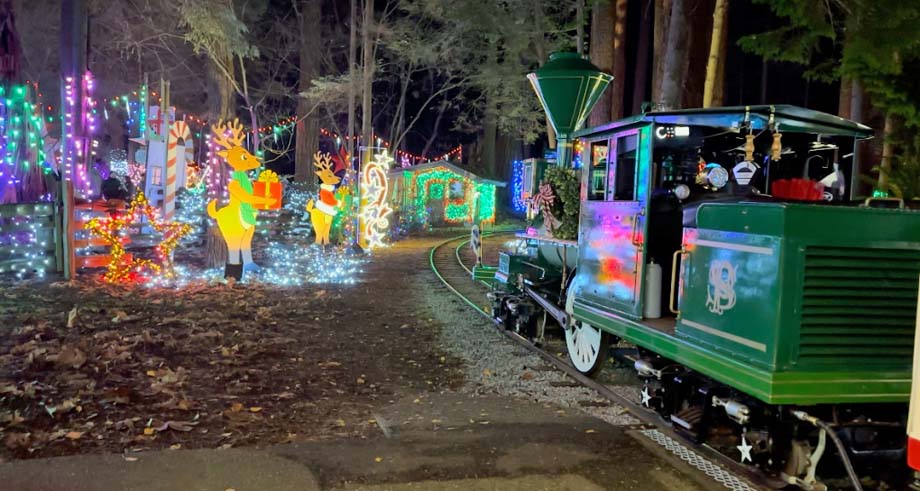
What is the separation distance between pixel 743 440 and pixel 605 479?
3.27 ft

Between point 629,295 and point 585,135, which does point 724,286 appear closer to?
point 629,295

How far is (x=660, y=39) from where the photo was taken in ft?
44.7

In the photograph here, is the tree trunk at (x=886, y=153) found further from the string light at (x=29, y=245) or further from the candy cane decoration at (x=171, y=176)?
the candy cane decoration at (x=171, y=176)

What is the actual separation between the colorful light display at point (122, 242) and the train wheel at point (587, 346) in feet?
27.0

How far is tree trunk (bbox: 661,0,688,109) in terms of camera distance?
10859 mm

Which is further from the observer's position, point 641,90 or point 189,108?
point 189,108

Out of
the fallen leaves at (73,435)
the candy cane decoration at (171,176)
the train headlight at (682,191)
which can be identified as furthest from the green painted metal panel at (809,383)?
the candy cane decoration at (171,176)

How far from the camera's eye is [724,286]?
4551 mm

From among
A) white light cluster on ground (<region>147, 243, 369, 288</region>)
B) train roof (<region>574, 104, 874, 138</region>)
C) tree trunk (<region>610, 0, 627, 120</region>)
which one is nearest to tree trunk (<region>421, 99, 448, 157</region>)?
white light cluster on ground (<region>147, 243, 369, 288</region>)

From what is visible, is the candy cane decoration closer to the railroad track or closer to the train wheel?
the railroad track

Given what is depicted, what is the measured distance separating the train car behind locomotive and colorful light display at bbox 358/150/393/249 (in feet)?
46.2

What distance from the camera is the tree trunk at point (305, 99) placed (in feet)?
100.0

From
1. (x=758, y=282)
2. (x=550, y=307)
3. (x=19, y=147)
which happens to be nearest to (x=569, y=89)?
(x=550, y=307)

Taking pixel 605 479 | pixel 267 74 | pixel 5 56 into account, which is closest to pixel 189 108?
pixel 267 74
